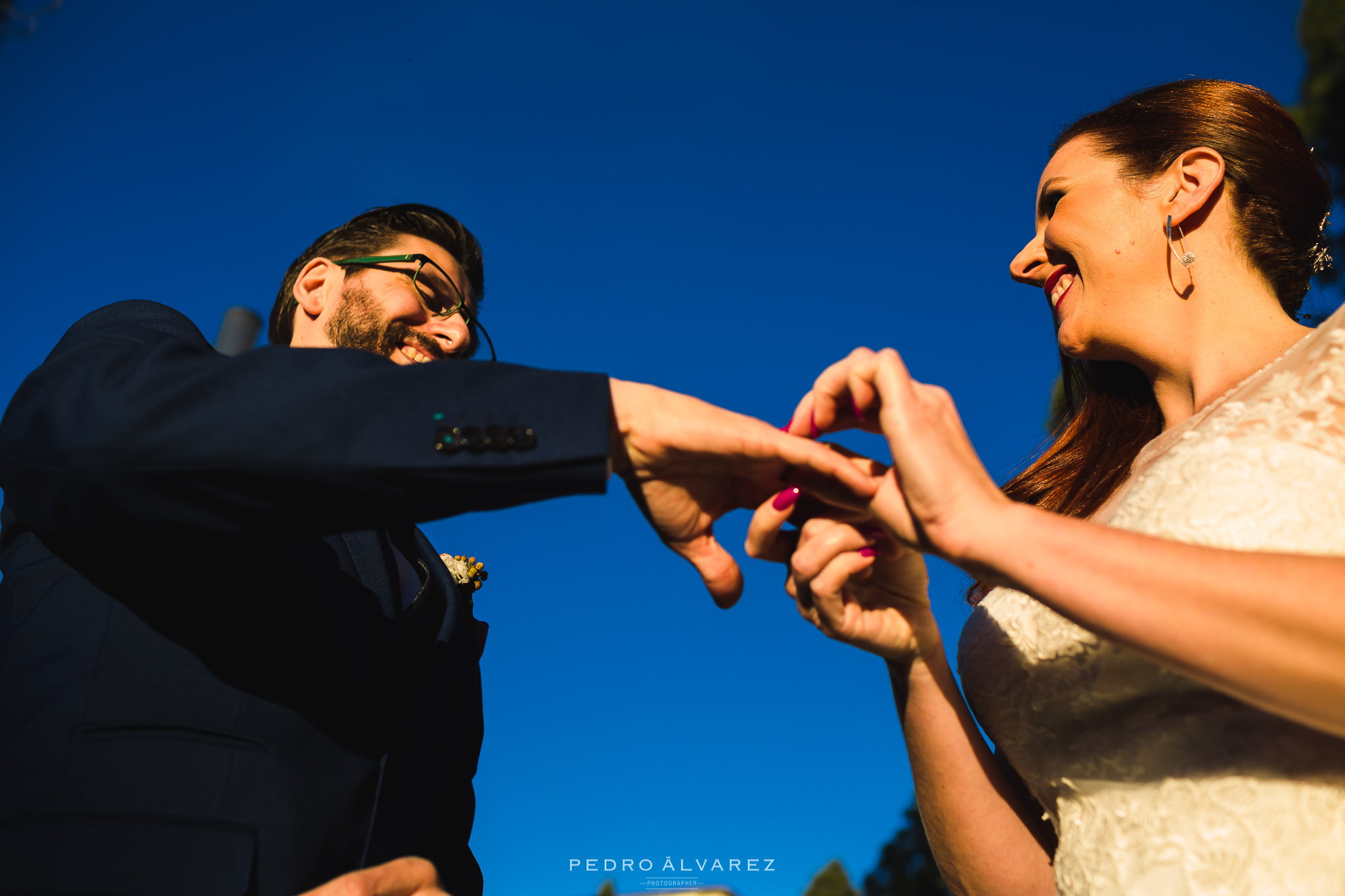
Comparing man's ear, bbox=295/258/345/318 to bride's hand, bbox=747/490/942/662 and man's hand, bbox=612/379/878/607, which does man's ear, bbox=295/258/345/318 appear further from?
bride's hand, bbox=747/490/942/662

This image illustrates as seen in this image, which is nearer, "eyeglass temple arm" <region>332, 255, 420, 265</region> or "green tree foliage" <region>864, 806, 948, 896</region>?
"eyeglass temple arm" <region>332, 255, 420, 265</region>

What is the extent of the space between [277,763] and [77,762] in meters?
0.40

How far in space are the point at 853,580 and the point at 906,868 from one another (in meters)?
19.2

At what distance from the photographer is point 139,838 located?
1885 mm

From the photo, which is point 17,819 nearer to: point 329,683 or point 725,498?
point 329,683

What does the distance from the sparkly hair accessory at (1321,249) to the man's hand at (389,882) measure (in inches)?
140

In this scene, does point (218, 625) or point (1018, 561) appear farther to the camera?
point (218, 625)

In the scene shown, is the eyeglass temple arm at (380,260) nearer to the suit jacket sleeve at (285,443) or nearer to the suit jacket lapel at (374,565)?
the suit jacket lapel at (374,565)

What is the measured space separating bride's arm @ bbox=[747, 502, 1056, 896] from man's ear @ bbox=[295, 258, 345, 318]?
2.94 metres

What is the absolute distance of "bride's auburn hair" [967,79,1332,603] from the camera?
319cm

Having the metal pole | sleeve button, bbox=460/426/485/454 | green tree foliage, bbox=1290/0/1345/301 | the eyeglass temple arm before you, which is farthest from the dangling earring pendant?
green tree foliage, bbox=1290/0/1345/301

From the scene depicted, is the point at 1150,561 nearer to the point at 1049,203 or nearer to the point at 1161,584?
the point at 1161,584

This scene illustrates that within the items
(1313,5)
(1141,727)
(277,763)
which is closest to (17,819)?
(277,763)

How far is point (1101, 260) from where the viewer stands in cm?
320
